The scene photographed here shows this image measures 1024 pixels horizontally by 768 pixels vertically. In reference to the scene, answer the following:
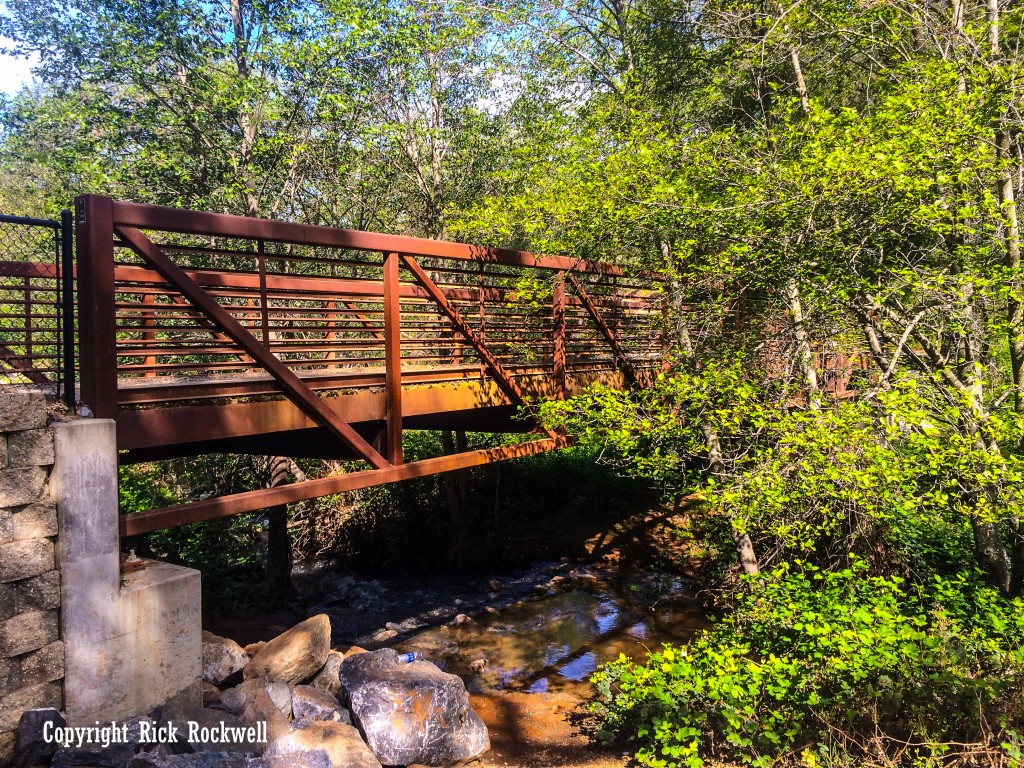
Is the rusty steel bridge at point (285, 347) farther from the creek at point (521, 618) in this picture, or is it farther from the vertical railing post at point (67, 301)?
the creek at point (521, 618)

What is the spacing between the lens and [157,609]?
154 inches

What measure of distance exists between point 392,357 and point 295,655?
8.69 feet

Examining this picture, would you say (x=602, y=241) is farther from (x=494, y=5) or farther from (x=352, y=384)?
(x=494, y=5)

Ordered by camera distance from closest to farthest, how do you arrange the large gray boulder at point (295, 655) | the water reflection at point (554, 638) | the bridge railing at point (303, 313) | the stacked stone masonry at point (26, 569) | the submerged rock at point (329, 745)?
the stacked stone masonry at point (26, 569) → the bridge railing at point (303, 313) → the submerged rock at point (329, 745) → the large gray boulder at point (295, 655) → the water reflection at point (554, 638)

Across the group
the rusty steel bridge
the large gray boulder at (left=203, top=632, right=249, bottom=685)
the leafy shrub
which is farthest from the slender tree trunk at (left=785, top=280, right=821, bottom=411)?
the large gray boulder at (left=203, top=632, right=249, bottom=685)

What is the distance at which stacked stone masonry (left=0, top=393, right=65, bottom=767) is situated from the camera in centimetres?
340

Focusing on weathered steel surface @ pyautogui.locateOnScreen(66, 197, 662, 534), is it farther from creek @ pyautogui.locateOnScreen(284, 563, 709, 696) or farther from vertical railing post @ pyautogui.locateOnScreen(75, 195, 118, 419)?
creek @ pyautogui.locateOnScreen(284, 563, 709, 696)

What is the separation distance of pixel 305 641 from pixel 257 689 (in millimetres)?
943

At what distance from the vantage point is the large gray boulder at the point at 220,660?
502 centimetres

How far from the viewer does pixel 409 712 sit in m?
5.65

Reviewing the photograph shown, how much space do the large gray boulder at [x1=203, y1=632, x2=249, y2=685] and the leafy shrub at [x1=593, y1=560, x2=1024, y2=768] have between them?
3.18 metres

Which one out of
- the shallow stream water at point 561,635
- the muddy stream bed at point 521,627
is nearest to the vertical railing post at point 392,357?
the muddy stream bed at point 521,627

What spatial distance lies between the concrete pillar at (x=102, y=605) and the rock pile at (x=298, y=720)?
0.49 feet

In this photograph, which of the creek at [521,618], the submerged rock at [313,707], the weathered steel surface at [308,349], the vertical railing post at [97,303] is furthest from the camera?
the creek at [521,618]
